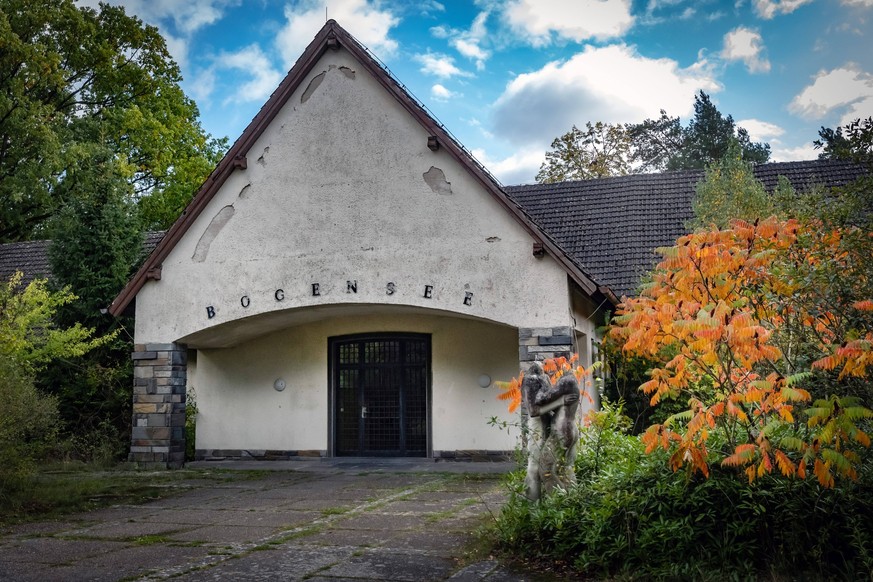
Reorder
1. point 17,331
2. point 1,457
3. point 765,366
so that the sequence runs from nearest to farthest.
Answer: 1. point 765,366
2. point 1,457
3. point 17,331

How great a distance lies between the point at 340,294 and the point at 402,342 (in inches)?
113

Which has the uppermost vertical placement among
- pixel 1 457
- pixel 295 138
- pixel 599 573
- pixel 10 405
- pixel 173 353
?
pixel 295 138

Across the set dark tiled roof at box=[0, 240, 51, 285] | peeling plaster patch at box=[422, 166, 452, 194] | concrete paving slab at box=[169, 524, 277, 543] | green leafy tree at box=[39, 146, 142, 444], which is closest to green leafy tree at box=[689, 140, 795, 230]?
peeling plaster patch at box=[422, 166, 452, 194]

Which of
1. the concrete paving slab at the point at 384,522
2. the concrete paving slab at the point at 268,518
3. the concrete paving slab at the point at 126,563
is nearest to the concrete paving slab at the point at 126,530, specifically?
the concrete paving slab at the point at 268,518

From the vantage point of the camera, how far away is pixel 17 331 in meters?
12.0

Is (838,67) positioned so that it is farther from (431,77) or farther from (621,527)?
(431,77)

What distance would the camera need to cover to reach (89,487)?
11.2 m

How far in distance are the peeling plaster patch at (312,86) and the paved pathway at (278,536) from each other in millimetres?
6488

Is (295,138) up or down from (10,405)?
up

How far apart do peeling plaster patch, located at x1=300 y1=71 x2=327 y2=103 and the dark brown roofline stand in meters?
0.18

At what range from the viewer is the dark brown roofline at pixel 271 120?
13.0 m

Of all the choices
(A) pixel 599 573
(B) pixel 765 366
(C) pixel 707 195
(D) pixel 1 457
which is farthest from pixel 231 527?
(C) pixel 707 195

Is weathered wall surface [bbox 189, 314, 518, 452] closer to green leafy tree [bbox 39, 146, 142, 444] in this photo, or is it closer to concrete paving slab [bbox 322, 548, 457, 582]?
green leafy tree [bbox 39, 146, 142, 444]

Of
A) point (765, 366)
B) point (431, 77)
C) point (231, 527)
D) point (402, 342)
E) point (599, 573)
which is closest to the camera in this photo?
point (599, 573)
